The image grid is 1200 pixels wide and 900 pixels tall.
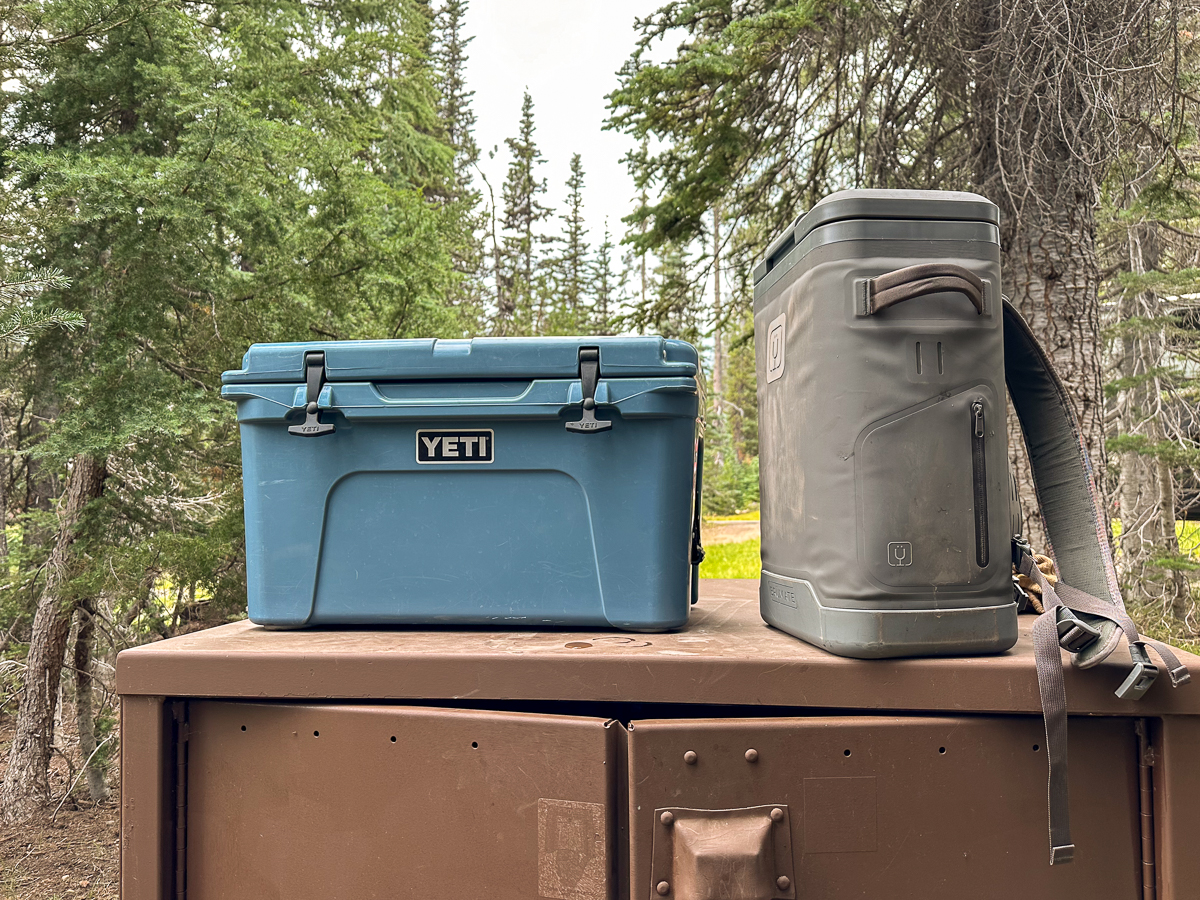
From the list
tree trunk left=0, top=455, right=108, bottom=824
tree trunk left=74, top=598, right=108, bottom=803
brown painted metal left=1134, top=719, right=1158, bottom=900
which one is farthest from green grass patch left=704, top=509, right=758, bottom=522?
brown painted metal left=1134, top=719, right=1158, bottom=900

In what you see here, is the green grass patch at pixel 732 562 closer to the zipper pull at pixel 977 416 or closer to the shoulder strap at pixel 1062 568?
the shoulder strap at pixel 1062 568

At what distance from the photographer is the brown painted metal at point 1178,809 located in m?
1.13

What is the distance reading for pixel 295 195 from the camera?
14.1 ft

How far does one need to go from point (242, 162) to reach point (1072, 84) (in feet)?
13.6

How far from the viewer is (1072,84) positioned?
3748 millimetres

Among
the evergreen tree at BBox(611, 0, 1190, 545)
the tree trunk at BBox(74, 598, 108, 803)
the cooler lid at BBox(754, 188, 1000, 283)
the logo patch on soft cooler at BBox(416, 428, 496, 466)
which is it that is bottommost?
the tree trunk at BBox(74, 598, 108, 803)

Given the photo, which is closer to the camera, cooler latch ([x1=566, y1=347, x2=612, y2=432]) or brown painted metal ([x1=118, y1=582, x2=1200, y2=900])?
brown painted metal ([x1=118, y1=582, x2=1200, y2=900])

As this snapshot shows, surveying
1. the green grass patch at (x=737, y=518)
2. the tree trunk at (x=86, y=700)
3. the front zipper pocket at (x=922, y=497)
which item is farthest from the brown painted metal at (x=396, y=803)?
the green grass patch at (x=737, y=518)

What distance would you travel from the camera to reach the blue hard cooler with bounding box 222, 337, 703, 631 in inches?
57.3

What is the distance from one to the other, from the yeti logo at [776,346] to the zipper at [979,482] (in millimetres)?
342

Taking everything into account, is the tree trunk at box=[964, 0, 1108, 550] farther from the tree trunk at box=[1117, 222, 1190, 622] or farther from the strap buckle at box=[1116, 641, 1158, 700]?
the strap buckle at box=[1116, 641, 1158, 700]

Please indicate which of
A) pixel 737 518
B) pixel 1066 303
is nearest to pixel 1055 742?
pixel 1066 303

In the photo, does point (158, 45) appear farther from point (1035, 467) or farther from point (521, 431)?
point (1035, 467)

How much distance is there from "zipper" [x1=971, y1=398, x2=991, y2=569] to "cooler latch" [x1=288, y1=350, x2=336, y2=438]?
112cm
